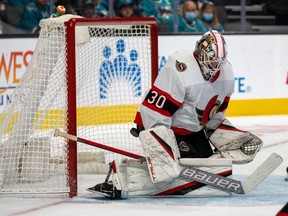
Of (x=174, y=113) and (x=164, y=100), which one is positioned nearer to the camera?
(x=164, y=100)

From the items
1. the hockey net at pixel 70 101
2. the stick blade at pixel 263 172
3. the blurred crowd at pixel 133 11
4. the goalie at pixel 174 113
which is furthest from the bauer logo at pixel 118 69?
the blurred crowd at pixel 133 11

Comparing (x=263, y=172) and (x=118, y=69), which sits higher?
(x=118, y=69)

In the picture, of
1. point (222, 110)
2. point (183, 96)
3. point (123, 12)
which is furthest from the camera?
point (123, 12)

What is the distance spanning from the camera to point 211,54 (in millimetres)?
4195

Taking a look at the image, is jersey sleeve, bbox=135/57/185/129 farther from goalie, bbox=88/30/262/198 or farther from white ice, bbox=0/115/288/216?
white ice, bbox=0/115/288/216

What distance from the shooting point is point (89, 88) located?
200 inches

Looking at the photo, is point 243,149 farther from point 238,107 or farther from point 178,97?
point 238,107

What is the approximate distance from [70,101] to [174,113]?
47 centimetres

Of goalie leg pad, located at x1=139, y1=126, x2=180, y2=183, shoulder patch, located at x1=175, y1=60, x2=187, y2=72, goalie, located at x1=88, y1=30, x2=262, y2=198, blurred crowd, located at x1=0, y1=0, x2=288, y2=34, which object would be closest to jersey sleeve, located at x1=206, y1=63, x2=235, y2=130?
goalie, located at x1=88, y1=30, x2=262, y2=198

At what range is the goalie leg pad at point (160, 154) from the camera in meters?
4.09

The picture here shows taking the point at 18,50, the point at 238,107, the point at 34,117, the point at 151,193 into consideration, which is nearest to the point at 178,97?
the point at 151,193

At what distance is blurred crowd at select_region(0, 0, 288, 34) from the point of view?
23.4 ft

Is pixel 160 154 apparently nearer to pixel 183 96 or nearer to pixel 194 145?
pixel 183 96

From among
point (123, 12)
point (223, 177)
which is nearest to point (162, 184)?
point (223, 177)
